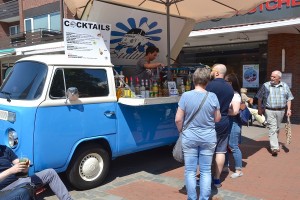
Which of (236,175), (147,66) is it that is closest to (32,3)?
(147,66)

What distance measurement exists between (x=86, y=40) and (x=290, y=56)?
349 inches

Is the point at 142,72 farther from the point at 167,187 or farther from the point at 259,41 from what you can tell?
the point at 259,41

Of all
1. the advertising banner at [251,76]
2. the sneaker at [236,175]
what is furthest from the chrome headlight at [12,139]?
the advertising banner at [251,76]

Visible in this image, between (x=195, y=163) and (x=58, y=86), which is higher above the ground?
(x=58, y=86)

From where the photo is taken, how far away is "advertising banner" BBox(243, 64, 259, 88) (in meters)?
13.0

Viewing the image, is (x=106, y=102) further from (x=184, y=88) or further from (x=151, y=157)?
(x=151, y=157)

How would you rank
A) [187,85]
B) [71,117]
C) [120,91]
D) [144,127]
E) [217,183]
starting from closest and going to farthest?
[71,117] < [217,183] < [120,91] < [144,127] < [187,85]

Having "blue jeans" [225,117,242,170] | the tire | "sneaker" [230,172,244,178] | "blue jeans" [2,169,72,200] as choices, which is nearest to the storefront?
"blue jeans" [225,117,242,170]

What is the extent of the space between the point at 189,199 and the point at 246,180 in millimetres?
1677

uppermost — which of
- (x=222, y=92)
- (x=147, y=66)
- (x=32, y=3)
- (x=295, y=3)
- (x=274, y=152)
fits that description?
(x=32, y=3)

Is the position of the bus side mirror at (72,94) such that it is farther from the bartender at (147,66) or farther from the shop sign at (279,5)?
the shop sign at (279,5)

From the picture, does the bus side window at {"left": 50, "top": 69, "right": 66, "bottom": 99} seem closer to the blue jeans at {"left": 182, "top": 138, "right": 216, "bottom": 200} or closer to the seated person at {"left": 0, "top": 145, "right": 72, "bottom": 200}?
the seated person at {"left": 0, "top": 145, "right": 72, "bottom": 200}

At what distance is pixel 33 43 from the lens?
20.8 metres

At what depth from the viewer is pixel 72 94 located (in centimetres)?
464
